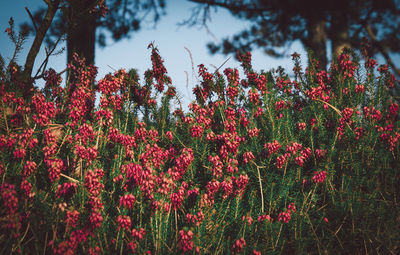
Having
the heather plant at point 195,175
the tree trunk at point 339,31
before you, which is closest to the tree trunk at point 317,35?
the tree trunk at point 339,31

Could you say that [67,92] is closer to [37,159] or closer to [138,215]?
[37,159]

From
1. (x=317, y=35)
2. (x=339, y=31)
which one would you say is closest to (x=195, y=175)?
(x=317, y=35)

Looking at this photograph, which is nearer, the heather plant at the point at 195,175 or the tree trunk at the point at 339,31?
the heather plant at the point at 195,175

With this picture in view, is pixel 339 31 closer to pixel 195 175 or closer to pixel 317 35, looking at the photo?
pixel 317 35

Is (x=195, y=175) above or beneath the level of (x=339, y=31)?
beneath

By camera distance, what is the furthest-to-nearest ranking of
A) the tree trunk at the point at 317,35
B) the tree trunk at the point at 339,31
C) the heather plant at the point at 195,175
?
the tree trunk at the point at 339,31 → the tree trunk at the point at 317,35 → the heather plant at the point at 195,175

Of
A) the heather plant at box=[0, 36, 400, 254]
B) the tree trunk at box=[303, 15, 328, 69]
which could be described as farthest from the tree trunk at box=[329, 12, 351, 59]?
the heather plant at box=[0, 36, 400, 254]

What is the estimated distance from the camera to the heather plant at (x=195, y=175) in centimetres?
193

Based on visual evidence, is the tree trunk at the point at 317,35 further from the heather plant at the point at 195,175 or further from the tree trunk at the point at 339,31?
the heather plant at the point at 195,175

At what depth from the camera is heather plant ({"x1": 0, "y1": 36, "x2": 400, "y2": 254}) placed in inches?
75.9

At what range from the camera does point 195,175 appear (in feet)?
9.39

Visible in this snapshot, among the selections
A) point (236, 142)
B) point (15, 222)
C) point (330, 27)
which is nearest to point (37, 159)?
point (15, 222)

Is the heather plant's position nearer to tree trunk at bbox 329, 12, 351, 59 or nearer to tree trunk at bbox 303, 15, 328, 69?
tree trunk at bbox 303, 15, 328, 69

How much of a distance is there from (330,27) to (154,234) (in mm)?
9158
